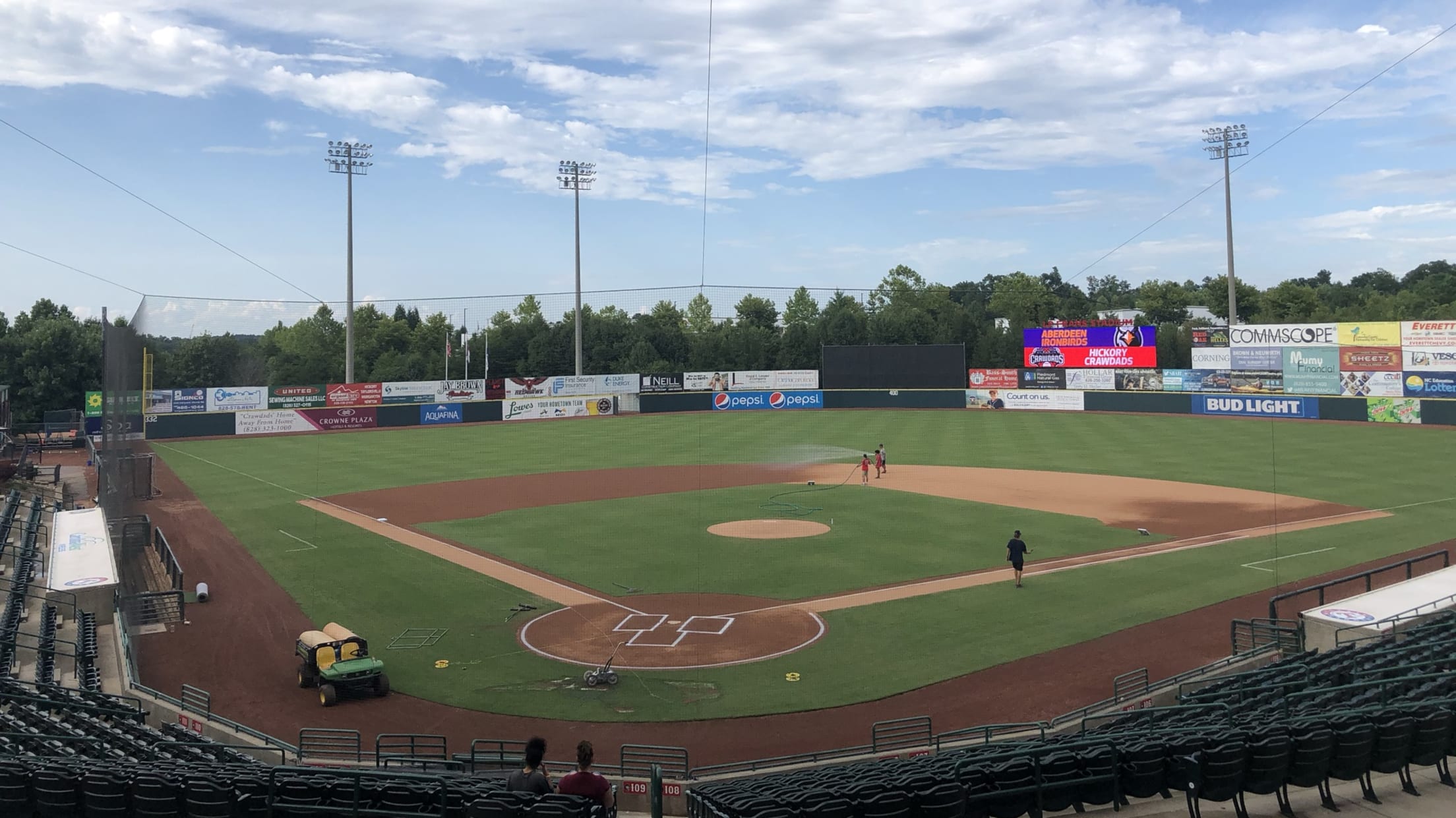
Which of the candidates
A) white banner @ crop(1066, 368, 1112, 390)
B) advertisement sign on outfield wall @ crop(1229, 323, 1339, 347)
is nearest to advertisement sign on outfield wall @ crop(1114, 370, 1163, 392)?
white banner @ crop(1066, 368, 1112, 390)

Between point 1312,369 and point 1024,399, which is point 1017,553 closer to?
point 1312,369

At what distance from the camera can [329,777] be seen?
836 centimetres

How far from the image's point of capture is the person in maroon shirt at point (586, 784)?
753cm

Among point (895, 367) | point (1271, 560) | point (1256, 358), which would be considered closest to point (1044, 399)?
point (895, 367)

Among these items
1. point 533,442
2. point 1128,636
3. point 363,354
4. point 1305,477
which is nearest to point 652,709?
point 1128,636

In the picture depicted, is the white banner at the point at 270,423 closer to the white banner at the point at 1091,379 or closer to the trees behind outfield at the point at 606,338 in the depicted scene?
the trees behind outfield at the point at 606,338

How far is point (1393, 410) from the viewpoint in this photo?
50781mm

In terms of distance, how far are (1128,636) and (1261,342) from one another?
151 ft

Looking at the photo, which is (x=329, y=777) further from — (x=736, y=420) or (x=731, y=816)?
(x=736, y=420)

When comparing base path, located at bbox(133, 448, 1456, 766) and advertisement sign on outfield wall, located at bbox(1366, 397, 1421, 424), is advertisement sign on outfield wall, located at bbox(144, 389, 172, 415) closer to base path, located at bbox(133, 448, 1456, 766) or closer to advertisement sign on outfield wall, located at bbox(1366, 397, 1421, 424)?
base path, located at bbox(133, 448, 1456, 766)

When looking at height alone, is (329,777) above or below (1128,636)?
above

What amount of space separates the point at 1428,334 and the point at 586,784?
2195 inches

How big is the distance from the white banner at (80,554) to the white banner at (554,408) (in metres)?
40.9

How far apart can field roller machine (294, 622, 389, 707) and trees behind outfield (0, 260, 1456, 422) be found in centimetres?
2865
